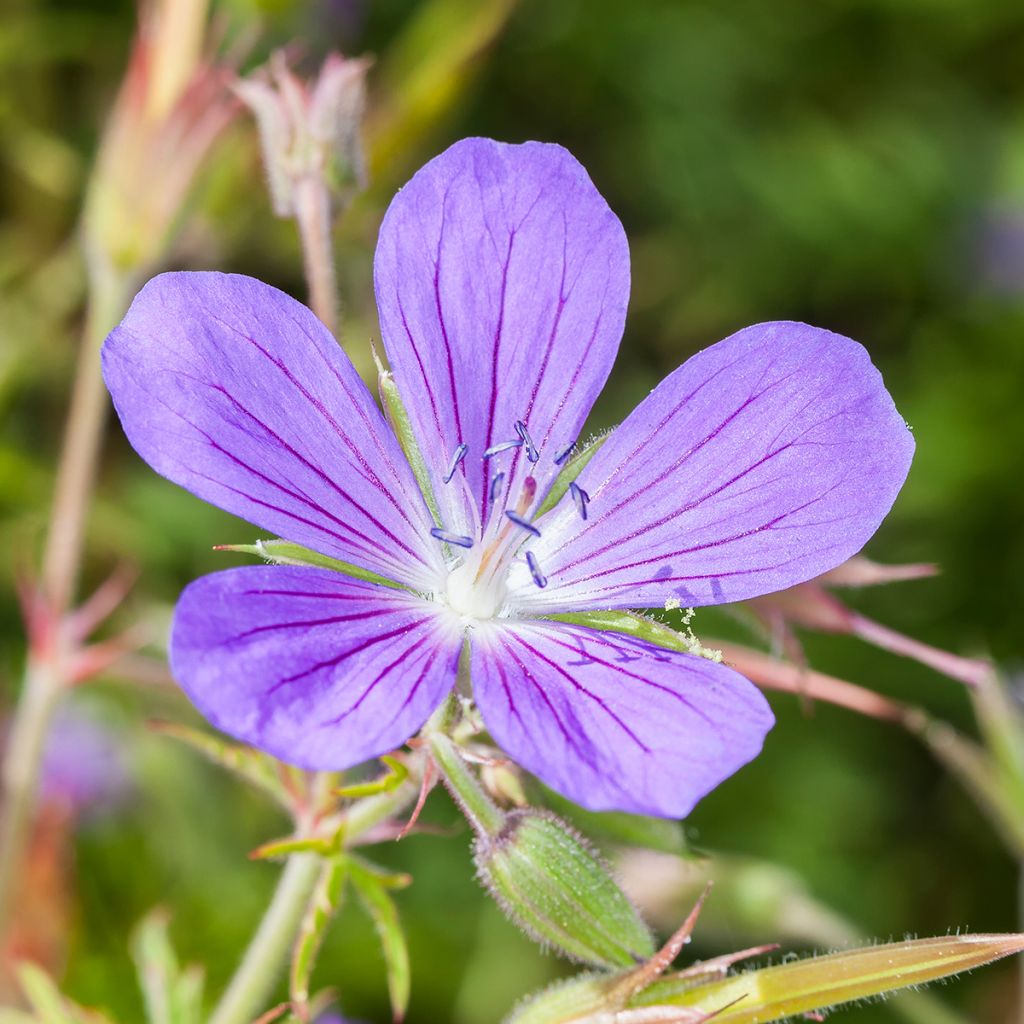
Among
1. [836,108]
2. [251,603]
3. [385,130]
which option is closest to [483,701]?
[251,603]

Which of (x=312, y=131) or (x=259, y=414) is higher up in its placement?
(x=312, y=131)

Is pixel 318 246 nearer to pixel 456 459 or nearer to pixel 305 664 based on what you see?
pixel 456 459

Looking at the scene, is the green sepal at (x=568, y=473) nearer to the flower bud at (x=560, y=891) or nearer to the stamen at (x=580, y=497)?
the stamen at (x=580, y=497)

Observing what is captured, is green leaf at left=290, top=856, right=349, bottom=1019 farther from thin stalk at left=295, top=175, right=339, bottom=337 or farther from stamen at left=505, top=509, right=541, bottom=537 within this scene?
thin stalk at left=295, top=175, right=339, bottom=337

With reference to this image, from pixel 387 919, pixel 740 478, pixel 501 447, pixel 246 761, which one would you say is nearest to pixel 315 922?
pixel 387 919

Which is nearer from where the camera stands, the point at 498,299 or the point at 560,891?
the point at 560,891

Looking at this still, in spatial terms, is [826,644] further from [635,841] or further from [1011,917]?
[635,841]
